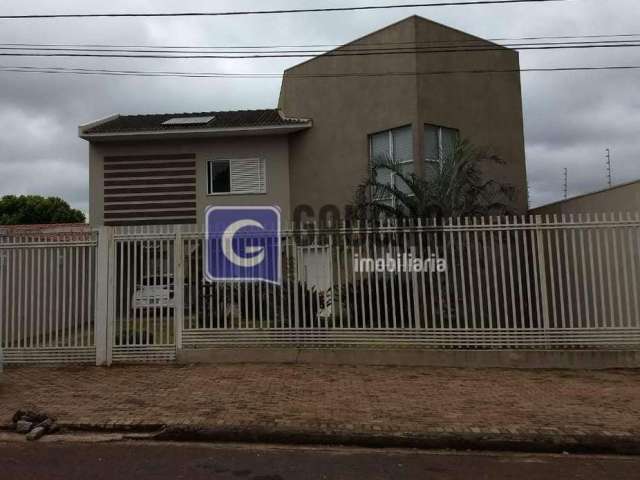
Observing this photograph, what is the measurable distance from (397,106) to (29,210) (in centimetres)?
3028

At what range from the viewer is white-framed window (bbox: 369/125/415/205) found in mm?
12867

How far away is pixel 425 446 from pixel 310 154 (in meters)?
11.1

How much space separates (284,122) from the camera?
591 inches

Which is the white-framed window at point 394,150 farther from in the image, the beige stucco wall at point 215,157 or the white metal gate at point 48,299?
the white metal gate at point 48,299

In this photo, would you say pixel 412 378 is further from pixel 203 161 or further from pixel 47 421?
pixel 203 161

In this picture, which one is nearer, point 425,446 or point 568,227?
point 425,446

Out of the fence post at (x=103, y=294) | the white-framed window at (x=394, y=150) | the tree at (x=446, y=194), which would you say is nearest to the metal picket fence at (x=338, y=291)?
the fence post at (x=103, y=294)

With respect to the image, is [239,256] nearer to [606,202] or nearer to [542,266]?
[542,266]

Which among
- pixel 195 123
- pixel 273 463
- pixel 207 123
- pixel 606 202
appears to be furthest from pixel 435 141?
pixel 273 463

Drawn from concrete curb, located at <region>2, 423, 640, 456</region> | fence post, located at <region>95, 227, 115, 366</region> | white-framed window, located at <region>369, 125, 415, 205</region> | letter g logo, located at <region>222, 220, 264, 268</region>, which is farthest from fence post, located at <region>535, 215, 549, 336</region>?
fence post, located at <region>95, 227, 115, 366</region>

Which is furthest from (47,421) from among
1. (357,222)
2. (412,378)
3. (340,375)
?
(357,222)

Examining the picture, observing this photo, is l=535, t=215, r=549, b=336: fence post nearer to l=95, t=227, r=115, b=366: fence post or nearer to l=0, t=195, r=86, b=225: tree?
l=95, t=227, r=115, b=366: fence post

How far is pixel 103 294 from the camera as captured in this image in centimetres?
791

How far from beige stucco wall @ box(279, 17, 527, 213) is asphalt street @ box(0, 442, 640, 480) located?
29.3 ft
